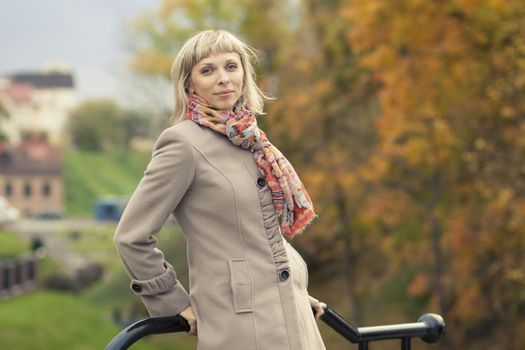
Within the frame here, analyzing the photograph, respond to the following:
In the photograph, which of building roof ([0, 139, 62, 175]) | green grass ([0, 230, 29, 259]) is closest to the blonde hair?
green grass ([0, 230, 29, 259])

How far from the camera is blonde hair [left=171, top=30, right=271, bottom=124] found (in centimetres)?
237

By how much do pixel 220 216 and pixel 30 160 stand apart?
232ft

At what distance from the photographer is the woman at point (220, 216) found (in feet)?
7.50

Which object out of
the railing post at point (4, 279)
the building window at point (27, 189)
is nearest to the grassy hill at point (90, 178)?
the building window at point (27, 189)

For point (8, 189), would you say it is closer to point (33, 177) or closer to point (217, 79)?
point (33, 177)

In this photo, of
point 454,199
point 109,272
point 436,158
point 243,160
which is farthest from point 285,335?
point 109,272

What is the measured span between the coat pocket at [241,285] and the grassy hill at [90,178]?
70.5 meters

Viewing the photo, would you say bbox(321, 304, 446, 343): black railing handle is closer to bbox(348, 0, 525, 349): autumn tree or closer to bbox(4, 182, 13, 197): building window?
bbox(348, 0, 525, 349): autumn tree

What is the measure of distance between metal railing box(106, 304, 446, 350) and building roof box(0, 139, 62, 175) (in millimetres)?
68666

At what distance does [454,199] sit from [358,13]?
317cm

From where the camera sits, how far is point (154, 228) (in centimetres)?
227

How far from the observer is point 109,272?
4903 cm

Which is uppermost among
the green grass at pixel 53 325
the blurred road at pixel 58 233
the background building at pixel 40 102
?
the background building at pixel 40 102

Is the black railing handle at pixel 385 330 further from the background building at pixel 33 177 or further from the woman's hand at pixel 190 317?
the background building at pixel 33 177
